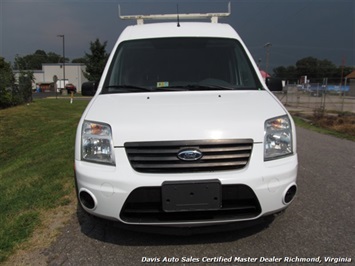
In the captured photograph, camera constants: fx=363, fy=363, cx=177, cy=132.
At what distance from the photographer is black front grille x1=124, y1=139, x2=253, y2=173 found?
292cm

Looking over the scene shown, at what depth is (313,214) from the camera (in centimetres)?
404

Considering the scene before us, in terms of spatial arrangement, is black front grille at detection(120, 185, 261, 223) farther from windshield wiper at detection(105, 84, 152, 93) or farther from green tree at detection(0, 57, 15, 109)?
green tree at detection(0, 57, 15, 109)

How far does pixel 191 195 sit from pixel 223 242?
0.78 m

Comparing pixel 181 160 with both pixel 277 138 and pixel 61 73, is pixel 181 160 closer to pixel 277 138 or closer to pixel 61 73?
pixel 277 138

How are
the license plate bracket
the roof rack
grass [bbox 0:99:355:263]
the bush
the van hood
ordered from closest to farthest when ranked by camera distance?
the license plate bracket, the van hood, grass [bbox 0:99:355:263], the roof rack, the bush

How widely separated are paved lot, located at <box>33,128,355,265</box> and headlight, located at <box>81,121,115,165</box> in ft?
1.86

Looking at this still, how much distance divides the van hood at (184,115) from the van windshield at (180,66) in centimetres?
39

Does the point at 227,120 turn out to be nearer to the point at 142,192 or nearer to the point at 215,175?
the point at 215,175

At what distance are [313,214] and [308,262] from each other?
1.12m

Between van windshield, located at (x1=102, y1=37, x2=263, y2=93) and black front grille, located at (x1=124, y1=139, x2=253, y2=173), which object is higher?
van windshield, located at (x1=102, y1=37, x2=263, y2=93)

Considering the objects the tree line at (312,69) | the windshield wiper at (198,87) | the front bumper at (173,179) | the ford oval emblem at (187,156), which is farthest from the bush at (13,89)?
the tree line at (312,69)

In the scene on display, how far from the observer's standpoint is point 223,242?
334 centimetres

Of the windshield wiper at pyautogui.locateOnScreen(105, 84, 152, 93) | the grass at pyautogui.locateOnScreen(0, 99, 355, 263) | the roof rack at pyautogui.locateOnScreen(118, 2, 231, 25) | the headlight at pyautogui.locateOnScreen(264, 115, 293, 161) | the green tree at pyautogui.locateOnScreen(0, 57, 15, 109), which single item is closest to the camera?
the headlight at pyautogui.locateOnScreen(264, 115, 293, 161)

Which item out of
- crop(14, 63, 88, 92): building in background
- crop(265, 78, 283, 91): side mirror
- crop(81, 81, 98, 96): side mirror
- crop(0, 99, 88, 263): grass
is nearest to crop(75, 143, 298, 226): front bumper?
crop(0, 99, 88, 263): grass
